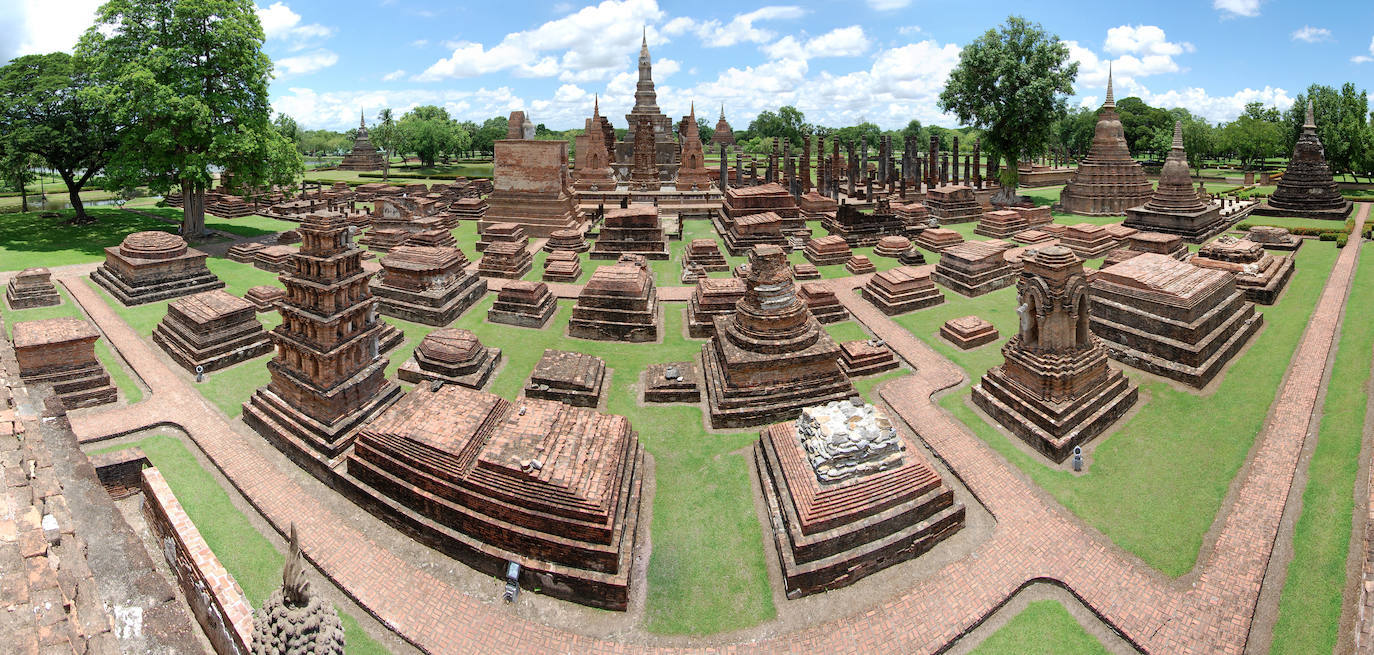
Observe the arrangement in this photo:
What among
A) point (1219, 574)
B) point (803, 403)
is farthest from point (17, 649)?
point (1219, 574)

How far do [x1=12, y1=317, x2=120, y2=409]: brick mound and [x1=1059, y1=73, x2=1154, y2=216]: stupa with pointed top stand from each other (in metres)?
42.8

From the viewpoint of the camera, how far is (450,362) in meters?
16.0

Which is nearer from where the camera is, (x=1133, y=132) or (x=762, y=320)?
(x=762, y=320)

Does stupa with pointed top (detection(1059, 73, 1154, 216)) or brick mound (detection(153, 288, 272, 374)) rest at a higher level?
stupa with pointed top (detection(1059, 73, 1154, 216))

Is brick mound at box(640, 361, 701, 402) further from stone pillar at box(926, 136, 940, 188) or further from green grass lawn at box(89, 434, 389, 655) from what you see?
stone pillar at box(926, 136, 940, 188)

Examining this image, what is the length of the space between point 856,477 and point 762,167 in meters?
60.0

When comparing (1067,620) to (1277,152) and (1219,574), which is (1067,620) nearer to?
(1219,574)

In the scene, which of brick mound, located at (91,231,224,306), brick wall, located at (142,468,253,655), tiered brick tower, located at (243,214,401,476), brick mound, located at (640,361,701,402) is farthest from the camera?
brick mound, located at (91,231,224,306)

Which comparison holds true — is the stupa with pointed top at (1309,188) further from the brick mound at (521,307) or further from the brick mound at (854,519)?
the brick mound at (521,307)

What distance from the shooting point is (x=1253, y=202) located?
38.5 meters

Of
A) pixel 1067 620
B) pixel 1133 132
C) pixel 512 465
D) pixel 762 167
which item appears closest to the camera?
pixel 1067 620

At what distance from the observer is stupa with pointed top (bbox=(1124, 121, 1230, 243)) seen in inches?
1184

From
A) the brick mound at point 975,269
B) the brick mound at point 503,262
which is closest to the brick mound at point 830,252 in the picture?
the brick mound at point 975,269

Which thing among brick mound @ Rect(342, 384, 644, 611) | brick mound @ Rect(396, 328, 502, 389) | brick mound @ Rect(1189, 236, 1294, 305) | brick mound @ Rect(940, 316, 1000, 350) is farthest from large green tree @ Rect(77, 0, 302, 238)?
brick mound @ Rect(1189, 236, 1294, 305)
